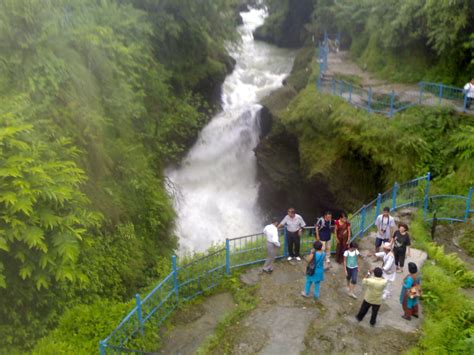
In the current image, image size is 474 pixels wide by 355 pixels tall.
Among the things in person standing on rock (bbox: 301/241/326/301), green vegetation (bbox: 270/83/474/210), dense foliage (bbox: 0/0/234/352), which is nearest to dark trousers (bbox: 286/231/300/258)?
person standing on rock (bbox: 301/241/326/301)

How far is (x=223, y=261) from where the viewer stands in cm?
1156

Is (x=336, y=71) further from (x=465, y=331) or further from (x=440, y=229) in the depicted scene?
(x=465, y=331)

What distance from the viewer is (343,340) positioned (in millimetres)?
9000

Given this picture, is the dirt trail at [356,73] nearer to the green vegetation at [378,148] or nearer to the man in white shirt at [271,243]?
the green vegetation at [378,148]

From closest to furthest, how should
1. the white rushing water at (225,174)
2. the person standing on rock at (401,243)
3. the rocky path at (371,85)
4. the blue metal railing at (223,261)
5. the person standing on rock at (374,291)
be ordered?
the person standing on rock at (374,291), the blue metal railing at (223,261), the person standing on rock at (401,243), the rocky path at (371,85), the white rushing water at (225,174)

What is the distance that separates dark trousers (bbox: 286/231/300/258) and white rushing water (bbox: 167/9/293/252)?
649 cm

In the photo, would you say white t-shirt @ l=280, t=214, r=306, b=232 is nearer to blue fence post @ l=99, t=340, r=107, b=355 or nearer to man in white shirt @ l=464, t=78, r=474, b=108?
blue fence post @ l=99, t=340, r=107, b=355

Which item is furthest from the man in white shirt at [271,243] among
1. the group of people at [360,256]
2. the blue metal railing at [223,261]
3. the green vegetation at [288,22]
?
the green vegetation at [288,22]

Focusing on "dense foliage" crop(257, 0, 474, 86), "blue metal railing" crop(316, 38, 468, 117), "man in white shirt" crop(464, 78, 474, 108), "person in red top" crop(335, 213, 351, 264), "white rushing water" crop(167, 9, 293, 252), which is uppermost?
"dense foliage" crop(257, 0, 474, 86)

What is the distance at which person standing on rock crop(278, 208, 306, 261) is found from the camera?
11.6m

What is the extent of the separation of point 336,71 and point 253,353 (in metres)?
18.4

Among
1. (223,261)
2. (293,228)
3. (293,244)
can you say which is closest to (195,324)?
(223,261)

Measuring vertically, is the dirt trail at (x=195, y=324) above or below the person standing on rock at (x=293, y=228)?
below

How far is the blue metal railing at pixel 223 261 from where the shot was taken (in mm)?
8914
